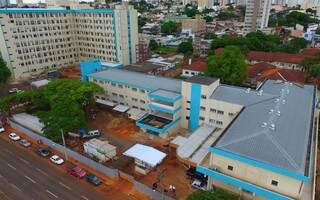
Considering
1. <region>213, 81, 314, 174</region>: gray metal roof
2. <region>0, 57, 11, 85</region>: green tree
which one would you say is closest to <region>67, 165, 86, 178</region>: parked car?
<region>213, 81, 314, 174</region>: gray metal roof

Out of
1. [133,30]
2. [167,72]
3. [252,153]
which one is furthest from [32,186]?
[133,30]

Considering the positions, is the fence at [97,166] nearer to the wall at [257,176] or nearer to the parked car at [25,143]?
the parked car at [25,143]

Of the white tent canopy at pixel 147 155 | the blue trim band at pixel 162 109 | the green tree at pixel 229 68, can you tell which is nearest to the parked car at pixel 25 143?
the white tent canopy at pixel 147 155

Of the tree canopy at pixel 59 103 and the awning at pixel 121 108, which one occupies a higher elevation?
the tree canopy at pixel 59 103

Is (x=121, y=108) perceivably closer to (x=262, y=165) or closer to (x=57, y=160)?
(x=57, y=160)

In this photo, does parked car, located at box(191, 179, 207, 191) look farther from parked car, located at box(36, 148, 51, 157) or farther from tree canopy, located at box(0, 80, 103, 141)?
parked car, located at box(36, 148, 51, 157)

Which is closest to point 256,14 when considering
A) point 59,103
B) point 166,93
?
point 166,93
